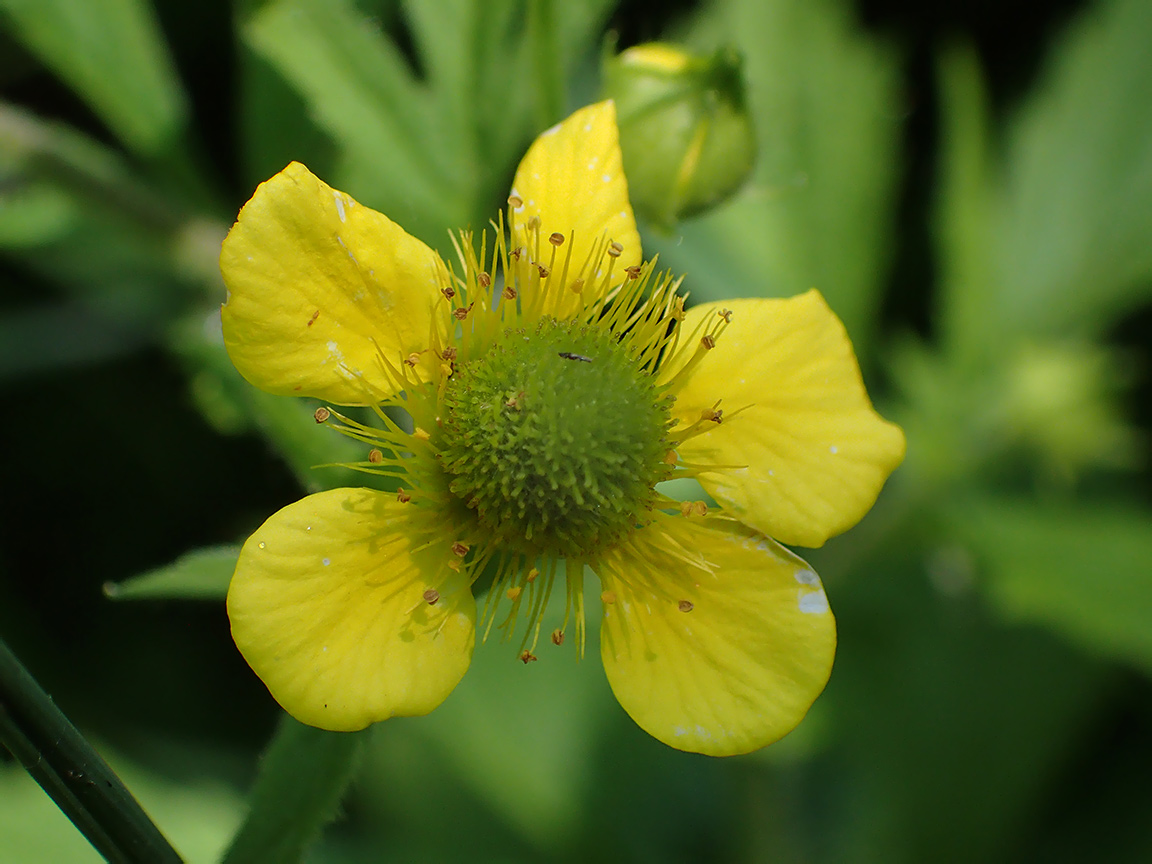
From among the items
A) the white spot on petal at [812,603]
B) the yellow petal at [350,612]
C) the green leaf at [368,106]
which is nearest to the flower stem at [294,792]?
the yellow petal at [350,612]

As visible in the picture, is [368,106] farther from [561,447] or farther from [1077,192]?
[1077,192]

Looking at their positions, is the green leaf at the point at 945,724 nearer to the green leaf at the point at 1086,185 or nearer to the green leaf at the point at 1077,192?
the green leaf at the point at 1077,192

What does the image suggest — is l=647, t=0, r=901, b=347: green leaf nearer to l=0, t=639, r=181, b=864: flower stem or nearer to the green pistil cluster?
the green pistil cluster

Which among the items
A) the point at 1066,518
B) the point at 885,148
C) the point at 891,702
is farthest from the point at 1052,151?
the point at 891,702

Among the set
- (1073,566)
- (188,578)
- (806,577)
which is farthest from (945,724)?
(188,578)

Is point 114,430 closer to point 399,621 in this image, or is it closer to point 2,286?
point 2,286
